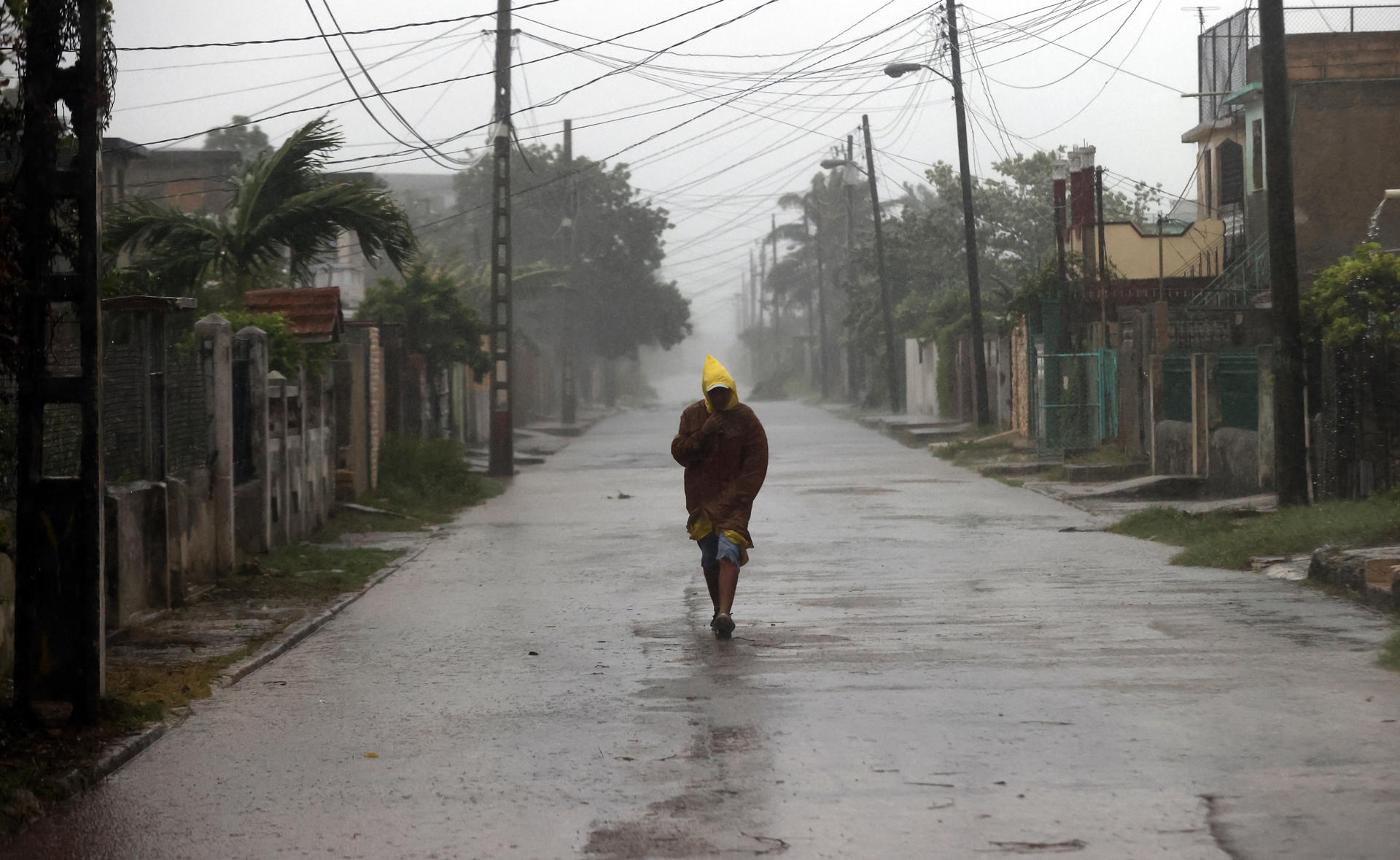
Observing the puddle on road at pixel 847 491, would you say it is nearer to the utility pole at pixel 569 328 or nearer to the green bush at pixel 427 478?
the green bush at pixel 427 478

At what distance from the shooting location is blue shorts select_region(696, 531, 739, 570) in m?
9.85

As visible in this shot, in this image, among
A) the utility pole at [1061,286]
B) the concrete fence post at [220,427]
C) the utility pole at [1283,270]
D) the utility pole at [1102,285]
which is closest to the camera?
the concrete fence post at [220,427]

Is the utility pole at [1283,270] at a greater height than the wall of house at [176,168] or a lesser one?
lesser

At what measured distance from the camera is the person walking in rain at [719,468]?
9984 millimetres

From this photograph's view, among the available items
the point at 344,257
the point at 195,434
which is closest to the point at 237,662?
the point at 195,434

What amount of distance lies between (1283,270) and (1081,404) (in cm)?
1268

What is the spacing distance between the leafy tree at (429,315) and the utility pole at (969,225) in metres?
A: 11.4

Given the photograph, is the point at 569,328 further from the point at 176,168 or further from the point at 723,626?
the point at 723,626

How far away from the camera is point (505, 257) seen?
27.0 metres

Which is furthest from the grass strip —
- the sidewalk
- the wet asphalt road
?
the sidewalk

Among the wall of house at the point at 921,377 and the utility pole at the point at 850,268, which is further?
the utility pole at the point at 850,268

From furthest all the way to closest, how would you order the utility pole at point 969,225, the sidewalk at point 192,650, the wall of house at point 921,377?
the wall of house at point 921,377
the utility pole at point 969,225
the sidewalk at point 192,650

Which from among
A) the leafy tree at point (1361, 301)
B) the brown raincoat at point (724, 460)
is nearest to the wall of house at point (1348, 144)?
the leafy tree at point (1361, 301)

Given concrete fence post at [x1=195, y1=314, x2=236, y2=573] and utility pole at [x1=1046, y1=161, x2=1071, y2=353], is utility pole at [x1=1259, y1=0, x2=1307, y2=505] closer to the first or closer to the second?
concrete fence post at [x1=195, y1=314, x2=236, y2=573]
